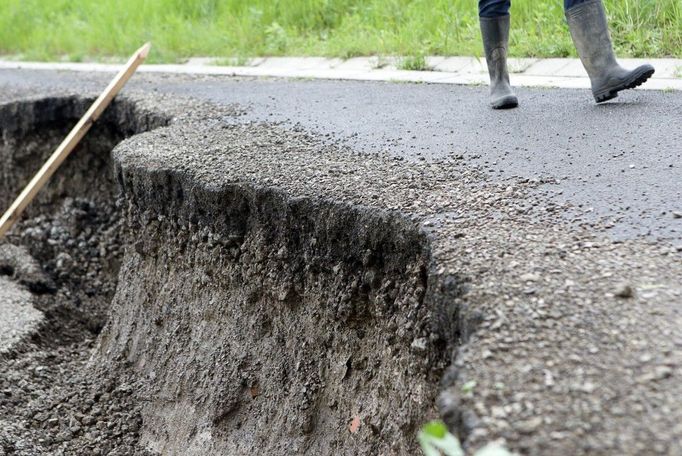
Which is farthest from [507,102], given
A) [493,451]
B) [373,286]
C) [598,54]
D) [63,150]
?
[493,451]

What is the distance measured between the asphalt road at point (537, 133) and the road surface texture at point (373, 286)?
2 centimetres

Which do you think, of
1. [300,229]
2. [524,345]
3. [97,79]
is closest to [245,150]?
[300,229]

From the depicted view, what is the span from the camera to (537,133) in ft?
13.5

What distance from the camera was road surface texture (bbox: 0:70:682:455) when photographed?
6.57 feet

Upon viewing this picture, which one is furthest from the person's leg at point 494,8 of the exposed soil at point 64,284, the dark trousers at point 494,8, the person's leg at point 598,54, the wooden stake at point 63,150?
the wooden stake at point 63,150

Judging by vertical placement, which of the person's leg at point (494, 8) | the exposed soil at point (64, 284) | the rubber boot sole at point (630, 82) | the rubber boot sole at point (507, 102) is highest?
the person's leg at point (494, 8)

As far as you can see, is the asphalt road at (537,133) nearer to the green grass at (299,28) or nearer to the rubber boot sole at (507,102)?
the rubber boot sole at (507,102)

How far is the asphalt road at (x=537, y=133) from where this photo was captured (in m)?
3.04

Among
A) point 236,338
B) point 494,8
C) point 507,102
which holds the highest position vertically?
point 494,8

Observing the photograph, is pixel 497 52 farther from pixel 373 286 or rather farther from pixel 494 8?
pixel 373 286

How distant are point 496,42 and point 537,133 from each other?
3.58ft

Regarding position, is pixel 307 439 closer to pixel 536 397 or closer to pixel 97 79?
pixel 536 397

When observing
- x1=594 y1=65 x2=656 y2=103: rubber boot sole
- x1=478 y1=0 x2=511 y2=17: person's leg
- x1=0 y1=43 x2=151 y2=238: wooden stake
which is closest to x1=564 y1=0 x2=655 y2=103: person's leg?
x1=594 y1=65 x2=656 y2=103: rubber boot sole

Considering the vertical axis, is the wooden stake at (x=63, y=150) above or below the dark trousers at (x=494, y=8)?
below
